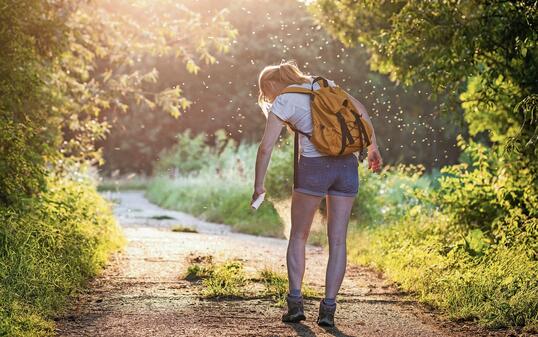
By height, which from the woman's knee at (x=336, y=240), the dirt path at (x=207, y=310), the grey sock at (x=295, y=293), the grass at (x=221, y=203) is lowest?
the grass at (x=221, y=203)

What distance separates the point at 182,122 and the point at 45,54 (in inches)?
1120

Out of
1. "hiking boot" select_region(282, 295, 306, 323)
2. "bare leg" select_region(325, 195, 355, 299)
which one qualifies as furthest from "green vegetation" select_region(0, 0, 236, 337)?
"bare leg" select_region(325, 195, 355, 299)

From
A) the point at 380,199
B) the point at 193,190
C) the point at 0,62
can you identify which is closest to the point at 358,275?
the point at 0,62

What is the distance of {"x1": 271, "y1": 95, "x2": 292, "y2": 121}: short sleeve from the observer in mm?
5430

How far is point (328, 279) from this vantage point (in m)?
5.55

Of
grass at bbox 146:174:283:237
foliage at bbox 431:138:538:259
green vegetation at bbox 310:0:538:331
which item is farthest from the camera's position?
Result: grass at bbox 146:174:283:237

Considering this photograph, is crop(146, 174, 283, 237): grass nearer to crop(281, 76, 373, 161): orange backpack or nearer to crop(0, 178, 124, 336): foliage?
crop(0, 178, 124, 336): foliage

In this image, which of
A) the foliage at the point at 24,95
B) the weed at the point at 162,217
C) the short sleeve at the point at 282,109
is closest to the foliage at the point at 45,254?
the foliage at the point at 24,95

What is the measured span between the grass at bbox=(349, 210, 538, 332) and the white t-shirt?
1619 millimetres

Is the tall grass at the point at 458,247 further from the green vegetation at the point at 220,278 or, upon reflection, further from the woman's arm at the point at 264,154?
the woman's arm at the point at 264,154

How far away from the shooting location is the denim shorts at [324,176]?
5.44 meters

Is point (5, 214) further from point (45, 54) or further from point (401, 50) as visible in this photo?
point (401, 50)

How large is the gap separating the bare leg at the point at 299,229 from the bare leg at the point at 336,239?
0.12 meters

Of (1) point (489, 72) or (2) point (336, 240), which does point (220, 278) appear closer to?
(2) point (336, 240)
